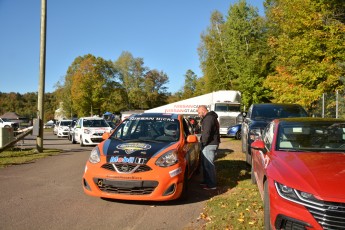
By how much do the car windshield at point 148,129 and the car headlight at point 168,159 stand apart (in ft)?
2.66

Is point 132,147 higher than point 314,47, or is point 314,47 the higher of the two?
point 314,47

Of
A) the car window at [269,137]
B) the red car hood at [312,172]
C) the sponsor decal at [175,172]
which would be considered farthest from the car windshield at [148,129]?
the red car hood at [312,172]

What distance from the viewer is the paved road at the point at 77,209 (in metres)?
5.36

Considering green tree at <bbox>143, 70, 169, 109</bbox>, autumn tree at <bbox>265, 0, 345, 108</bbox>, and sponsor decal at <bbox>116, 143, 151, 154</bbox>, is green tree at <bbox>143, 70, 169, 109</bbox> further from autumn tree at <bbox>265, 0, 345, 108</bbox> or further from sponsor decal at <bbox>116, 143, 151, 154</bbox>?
sponsor decal at <bbox>116, 143, 151, 154</bbox>

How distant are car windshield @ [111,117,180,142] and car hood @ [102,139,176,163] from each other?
17.5 inches

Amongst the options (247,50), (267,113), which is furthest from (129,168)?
(247,50)

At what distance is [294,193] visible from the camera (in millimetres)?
4020

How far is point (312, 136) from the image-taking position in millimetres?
5719

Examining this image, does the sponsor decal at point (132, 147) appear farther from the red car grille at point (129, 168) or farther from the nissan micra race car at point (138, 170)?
the red car grille at point (129, 168)

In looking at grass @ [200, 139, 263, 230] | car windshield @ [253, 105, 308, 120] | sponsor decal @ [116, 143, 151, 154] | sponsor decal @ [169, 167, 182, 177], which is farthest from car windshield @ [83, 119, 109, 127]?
sponsor decal @ [169, 167, 182, 177]

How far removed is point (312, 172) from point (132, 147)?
11.3 ft

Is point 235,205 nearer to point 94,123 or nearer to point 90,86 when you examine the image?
point 94,123

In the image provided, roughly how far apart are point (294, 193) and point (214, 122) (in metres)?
3.97

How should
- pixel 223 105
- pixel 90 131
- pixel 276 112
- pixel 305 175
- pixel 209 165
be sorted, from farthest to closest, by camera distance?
pixel 223 105
pixel 90 131
pixel 276 112
pixel 209 165
pixel 305 175
